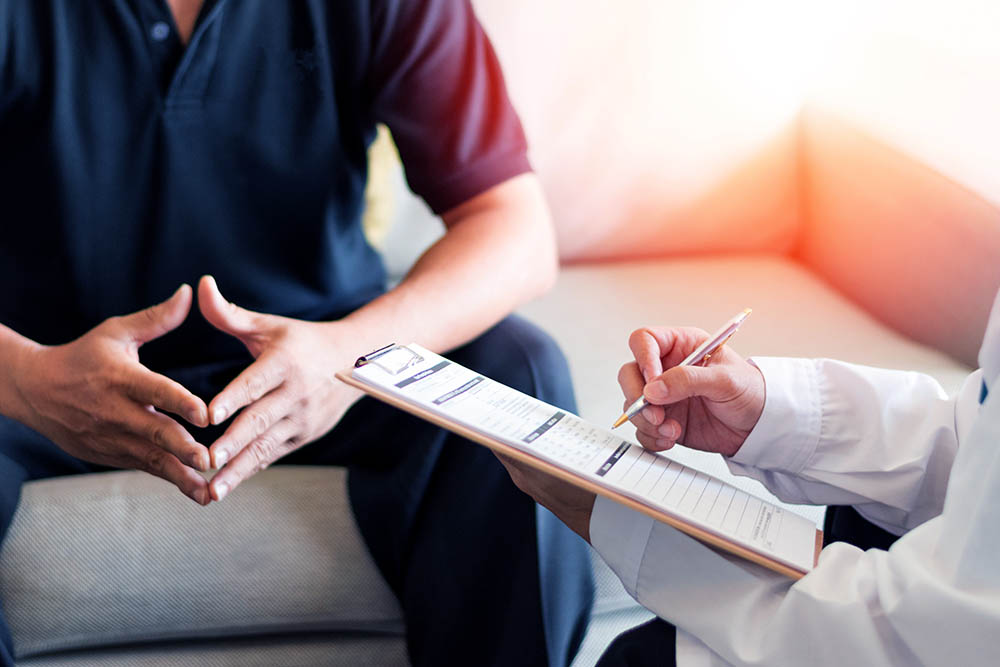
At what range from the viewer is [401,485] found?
91 centimetres

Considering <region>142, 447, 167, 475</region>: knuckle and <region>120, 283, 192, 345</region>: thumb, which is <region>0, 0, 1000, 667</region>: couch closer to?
<region>142, 447, 167, 475</region>: knuckle

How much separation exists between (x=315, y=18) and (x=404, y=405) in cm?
56

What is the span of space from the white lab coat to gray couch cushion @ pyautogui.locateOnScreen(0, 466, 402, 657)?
356mm

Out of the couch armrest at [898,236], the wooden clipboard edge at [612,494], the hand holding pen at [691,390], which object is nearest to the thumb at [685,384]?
the hand holding pen at [691,390]

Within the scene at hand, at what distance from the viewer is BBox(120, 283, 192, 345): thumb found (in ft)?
2.54

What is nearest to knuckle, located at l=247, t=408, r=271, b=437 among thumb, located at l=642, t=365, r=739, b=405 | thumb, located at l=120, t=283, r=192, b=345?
thumb, located at l=120, t=283, r=192, b=345

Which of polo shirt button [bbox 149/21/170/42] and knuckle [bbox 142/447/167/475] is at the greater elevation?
polo shirt button [bbox 149/21/170/42]

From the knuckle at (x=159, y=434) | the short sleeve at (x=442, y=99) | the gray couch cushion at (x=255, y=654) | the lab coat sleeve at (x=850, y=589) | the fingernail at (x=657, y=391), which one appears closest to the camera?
the lab coat sleeve at (x=850, y=589)

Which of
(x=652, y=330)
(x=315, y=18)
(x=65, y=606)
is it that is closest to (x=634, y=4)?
(x=315, y=18)

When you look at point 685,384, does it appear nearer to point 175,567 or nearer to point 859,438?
point 859,438

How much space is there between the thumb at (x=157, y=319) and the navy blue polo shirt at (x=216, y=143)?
0.64ft

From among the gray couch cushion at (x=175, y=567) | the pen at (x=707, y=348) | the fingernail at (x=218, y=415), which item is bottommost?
the gray couch cushion at (x=175, y=567)

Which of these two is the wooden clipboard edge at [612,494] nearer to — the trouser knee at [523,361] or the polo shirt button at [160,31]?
the trouser knee at [523,361]

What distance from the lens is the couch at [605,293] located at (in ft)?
2.86
